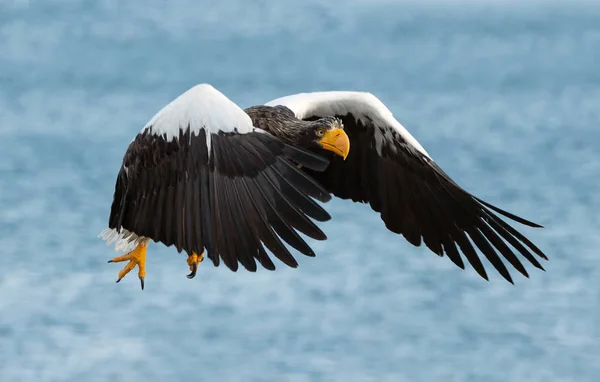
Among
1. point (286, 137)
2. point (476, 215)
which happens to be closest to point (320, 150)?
point (286, 137)

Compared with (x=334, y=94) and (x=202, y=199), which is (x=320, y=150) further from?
(x=202, y=199)

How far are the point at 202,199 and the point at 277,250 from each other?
644 millimetres

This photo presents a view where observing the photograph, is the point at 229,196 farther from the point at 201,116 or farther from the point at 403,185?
the point at 403,185

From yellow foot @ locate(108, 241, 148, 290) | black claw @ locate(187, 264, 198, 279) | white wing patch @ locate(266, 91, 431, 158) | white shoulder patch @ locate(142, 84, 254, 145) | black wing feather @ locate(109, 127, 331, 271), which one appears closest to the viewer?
black wing feather @ locate(109, 127, 331, 271)

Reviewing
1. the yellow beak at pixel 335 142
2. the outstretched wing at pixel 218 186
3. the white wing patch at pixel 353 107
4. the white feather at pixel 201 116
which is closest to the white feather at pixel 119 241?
the outstretched wing at pixel 218 186

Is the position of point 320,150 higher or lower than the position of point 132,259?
higher

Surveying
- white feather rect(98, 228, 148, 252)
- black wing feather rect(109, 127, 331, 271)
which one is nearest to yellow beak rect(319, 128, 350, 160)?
black wing feather rect(109, 127, 331, 271)

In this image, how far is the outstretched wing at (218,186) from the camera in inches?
303

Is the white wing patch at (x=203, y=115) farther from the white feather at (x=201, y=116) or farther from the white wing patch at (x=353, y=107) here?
the white wing patch at (x=353, y=107)

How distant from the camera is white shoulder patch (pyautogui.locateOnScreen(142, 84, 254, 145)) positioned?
26.6ft

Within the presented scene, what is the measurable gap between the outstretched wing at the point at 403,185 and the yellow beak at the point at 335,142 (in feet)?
1.69

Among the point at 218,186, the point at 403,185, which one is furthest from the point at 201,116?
the point at 403,185

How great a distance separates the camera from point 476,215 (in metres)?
9.50

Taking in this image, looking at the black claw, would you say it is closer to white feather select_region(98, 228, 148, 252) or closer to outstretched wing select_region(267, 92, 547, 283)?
white feather select_region(98, 228, 148, 252)
